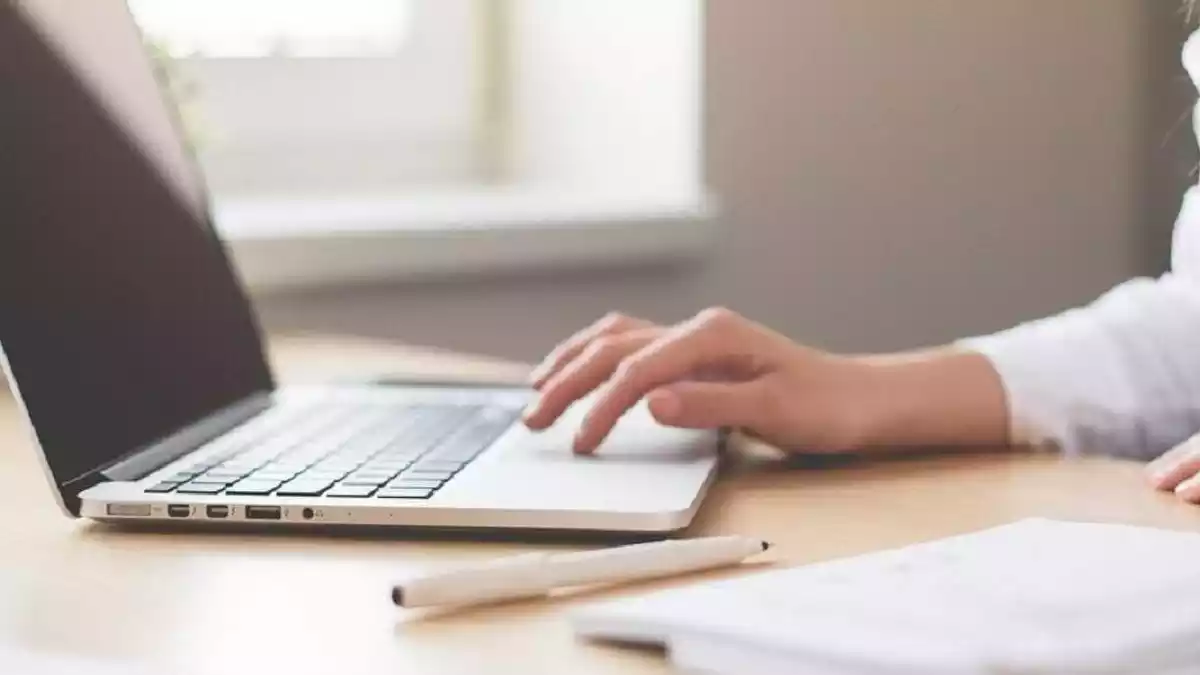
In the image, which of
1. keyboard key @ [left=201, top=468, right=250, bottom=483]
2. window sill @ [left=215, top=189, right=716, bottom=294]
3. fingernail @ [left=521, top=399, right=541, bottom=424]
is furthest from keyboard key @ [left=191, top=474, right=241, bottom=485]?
window sill @ [left=215, top=189, right=716, bottom=294]

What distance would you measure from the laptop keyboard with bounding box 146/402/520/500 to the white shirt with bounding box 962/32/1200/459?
10.0 inches

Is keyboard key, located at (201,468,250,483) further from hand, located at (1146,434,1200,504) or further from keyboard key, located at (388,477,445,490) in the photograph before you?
hand, located at (1146,434,1200,504)

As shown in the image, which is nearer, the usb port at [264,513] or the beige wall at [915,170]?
the usb port at [264,513]

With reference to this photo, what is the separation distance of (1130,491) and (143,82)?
1.71ft

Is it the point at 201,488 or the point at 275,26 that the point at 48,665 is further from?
the point at 275,26

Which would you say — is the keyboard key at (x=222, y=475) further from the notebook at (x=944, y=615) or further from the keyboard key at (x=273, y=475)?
the notebook at (x=944, y=615)

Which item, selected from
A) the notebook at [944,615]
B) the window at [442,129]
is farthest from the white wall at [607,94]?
the notebook at [944,615]

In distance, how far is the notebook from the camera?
0.34 metres

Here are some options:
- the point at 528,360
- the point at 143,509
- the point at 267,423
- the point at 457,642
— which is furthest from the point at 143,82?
the point at 528,360

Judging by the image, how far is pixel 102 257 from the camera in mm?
670

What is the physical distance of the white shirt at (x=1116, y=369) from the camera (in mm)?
749

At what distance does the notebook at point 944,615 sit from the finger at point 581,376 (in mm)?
263

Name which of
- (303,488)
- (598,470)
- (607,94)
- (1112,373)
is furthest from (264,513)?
(607,94)

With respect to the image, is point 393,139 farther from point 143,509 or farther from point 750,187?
point 143,509
